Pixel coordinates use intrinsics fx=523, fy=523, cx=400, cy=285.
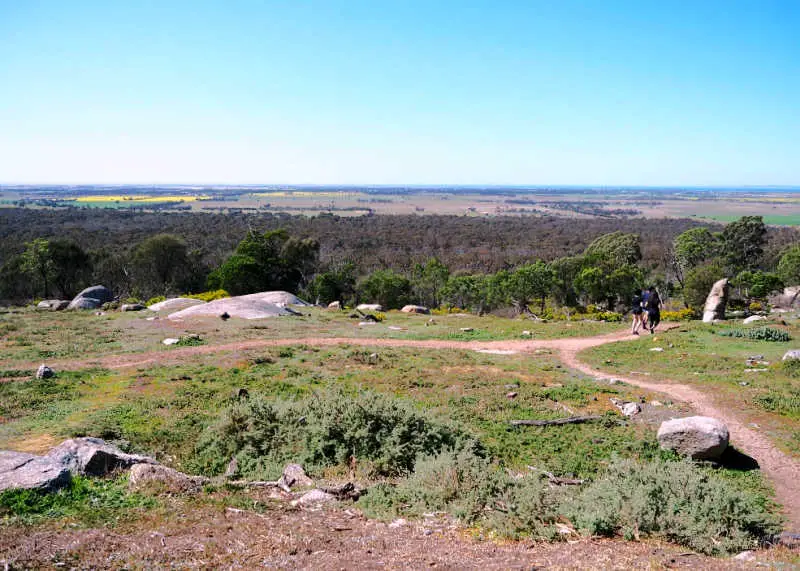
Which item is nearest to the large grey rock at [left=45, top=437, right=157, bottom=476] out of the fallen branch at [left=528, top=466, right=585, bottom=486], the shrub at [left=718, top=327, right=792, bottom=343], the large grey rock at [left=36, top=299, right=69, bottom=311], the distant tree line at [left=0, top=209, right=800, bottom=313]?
the fallen branch at [left=528, top=466, right=585, bottom=486]

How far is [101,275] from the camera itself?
5991 cm

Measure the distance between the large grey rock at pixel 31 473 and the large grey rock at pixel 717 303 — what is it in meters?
29.8

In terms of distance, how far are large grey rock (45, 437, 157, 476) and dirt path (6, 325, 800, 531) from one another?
890 cm

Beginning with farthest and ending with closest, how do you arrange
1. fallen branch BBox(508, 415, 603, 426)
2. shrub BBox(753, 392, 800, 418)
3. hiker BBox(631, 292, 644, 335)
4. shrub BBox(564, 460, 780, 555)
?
hiker BBox(631, 292, 644, 335) → shrub BBox(753, 392, 800, 418) → fallen branch BBox(508, 415, 603, 426) → shrub BBox(564, 460, 780, 555)

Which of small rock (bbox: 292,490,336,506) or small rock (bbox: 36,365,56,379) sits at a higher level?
small rock (bbox: 292,490,336,506)

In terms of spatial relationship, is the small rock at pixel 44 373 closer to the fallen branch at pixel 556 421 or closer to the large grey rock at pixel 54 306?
the fallen branch at pixel 556 421

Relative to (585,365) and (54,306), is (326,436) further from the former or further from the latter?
(54,306)

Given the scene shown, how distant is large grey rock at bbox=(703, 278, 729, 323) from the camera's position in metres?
28.3

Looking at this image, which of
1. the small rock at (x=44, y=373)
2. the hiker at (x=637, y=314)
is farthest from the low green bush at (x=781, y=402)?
the small rock at (x=44, y=373)

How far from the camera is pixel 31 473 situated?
27.0 ft

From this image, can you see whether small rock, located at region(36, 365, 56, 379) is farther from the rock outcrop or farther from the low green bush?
the low green bush

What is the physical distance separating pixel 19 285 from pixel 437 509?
61821 millimetres

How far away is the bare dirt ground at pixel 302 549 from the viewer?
6.18 metres

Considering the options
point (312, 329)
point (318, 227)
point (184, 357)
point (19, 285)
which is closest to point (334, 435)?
point (184, 357)
